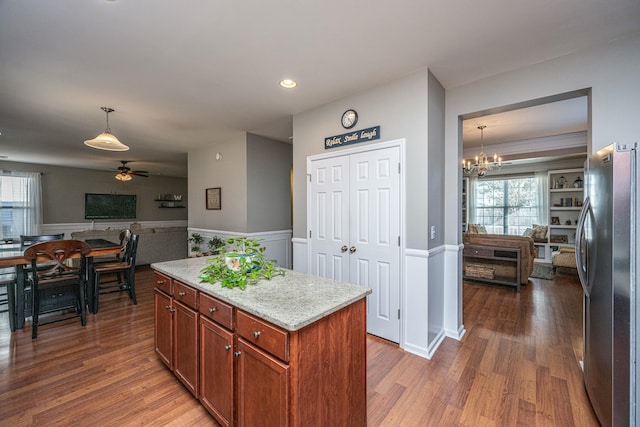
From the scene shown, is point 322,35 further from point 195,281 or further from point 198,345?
point 198,345

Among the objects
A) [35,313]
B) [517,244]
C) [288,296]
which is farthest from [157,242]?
[517,244]

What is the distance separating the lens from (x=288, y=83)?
9.26ft

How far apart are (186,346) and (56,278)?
2.46 metres

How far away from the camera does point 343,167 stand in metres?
3.11

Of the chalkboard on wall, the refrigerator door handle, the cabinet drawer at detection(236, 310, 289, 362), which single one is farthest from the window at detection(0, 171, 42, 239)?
the refrigerator door handle

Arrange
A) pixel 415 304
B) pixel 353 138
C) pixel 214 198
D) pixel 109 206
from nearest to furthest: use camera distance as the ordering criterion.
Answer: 1. pixel 415 304
2. pixel 353 138
3. pixel 214 198
4. pixel 109 206

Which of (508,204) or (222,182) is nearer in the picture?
(222,182)

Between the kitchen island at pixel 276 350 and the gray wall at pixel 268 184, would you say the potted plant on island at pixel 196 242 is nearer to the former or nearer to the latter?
the gray wall at pixel 268 184

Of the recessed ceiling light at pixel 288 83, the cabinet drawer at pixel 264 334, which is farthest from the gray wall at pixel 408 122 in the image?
the cabinet drawer at pixel 264 334

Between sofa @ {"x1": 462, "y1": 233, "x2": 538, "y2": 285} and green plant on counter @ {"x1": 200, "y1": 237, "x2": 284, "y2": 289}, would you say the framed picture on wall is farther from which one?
sofa @ {"x1": 462, "y1": 233, "x2": 538, "y2": 285}

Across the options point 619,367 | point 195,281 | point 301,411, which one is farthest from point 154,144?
point 619,367

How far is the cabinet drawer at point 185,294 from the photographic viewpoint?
71.1 inches

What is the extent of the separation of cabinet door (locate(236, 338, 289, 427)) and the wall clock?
8.09 feet

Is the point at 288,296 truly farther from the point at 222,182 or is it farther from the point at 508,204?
the point at 508,204
